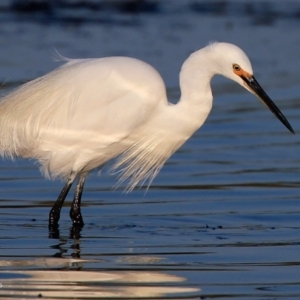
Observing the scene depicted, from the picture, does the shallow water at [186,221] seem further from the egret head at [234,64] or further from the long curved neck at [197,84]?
the egret head at [234,64]

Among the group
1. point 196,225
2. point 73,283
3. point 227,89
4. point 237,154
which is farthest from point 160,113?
point 227,89

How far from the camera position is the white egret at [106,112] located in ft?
27.1

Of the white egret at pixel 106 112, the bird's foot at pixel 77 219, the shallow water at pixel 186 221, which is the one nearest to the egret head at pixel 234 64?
the white egret at pixel 106 112

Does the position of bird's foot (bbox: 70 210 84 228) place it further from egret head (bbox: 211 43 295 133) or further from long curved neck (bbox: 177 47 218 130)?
egret head (bbox: 211 43 295 133)

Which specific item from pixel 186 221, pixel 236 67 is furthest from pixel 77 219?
pixel 236 67

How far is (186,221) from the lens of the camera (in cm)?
860

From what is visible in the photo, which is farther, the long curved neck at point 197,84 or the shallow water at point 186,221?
the long curved neck at point 197,84

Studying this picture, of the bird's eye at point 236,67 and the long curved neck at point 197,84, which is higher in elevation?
the bird's eye at point 236,67

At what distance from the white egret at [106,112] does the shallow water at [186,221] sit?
0.54 metres

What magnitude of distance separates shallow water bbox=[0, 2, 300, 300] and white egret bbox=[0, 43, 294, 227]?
1.78 feet

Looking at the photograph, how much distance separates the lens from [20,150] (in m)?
8.83

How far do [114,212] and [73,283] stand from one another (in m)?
2.46

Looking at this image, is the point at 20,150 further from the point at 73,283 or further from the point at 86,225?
the point at 73,283

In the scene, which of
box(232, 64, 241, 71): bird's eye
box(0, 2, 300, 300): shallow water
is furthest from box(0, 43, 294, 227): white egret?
box(0, 2, 300, 300): shallow water
